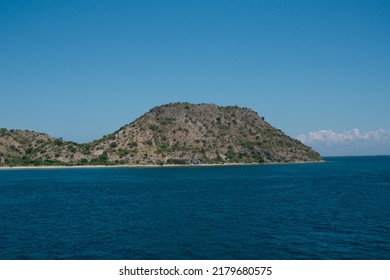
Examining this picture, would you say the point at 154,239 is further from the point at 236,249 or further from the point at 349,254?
the point at 349,254

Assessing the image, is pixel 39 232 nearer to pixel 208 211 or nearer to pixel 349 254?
pixel 208 211

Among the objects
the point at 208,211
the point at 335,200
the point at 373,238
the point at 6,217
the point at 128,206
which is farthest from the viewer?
the point at 335,200

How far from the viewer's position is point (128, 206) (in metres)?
91.3

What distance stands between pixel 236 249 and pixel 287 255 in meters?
6.33

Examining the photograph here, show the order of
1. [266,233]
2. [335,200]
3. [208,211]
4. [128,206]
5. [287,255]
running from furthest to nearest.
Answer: [335,200], [128,206], [208,211], [266,233], [287,255]

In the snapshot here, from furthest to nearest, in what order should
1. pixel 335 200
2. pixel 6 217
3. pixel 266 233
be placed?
1. pixel 335 200
2. pixel 6 217
3. pixel 266 233

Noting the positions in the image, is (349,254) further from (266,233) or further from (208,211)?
(208,211)

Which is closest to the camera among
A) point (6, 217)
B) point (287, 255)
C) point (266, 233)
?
point (287, 255)

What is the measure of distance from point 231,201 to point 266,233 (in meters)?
39.5

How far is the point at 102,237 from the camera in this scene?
57.0m

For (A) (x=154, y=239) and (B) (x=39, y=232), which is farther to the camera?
(B) (x=39, y=232)

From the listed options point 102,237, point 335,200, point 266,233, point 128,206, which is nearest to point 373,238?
point 266,233

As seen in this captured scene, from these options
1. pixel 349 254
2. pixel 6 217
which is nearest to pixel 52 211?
pixel 6 217

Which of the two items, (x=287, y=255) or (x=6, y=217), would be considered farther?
(x=6, y=217)
